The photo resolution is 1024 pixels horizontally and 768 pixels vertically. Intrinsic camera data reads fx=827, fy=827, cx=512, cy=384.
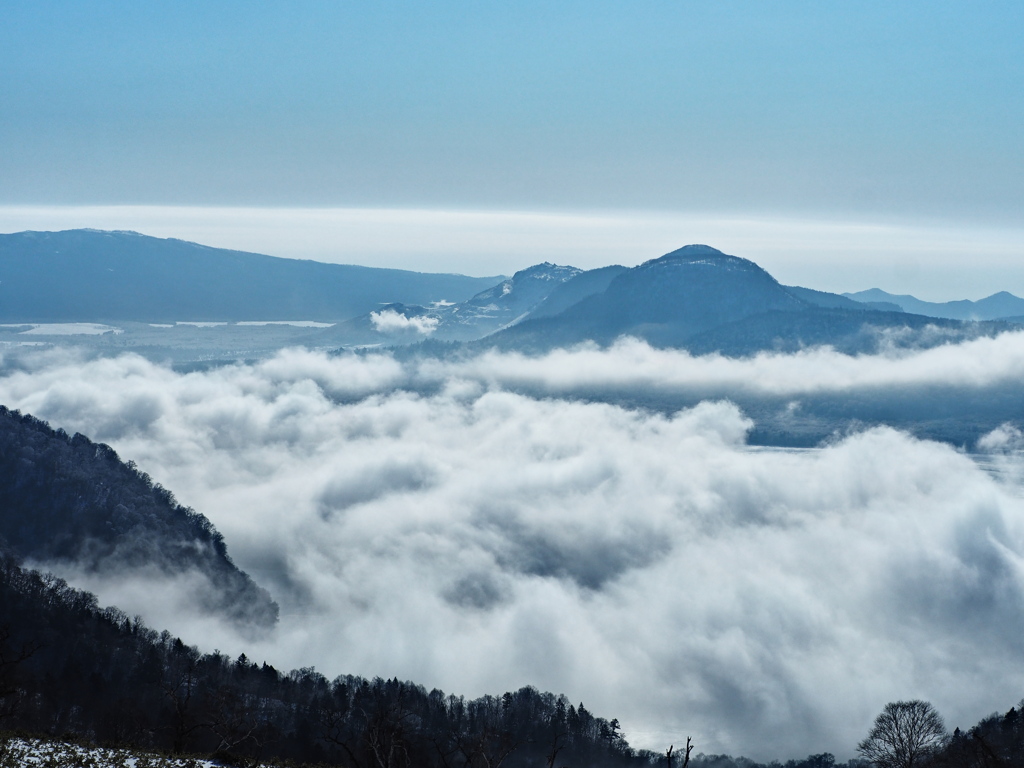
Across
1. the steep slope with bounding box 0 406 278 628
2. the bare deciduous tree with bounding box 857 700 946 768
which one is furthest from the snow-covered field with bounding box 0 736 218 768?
the steep slope with bounding box 0 406 278 628

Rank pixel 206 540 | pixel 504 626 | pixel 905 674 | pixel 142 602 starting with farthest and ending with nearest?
pixel 504 626 → pixel 206 540 → pixel 905 674 → pixel 142 602

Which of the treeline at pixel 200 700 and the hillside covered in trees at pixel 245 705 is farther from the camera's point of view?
the treeline at pixel 200 700

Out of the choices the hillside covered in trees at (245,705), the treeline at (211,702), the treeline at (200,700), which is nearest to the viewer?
the hillside covered in trees at (245,705)

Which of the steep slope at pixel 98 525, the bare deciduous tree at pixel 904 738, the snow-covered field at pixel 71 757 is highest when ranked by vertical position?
the snow-covered field at pixel 71 757

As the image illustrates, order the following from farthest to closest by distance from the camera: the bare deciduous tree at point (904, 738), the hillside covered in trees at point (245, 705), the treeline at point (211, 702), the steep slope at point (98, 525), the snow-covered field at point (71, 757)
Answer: the steep slope at point (98, 525) < the treeline at point (211, 702) < the hillside covered in trees at point (245, 705) < the bare deciduous tree at point (904, 738) < the snow-covered field at point (71, 757)

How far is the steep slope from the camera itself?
156 m

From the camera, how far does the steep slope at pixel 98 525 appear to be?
156 m

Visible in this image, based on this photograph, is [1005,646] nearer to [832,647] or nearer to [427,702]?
[832,647]

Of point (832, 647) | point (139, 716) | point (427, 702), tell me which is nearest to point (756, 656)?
point (832, 647)

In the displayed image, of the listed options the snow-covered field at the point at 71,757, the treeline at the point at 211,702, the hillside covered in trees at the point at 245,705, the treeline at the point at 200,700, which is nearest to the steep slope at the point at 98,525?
the hillside covered in trees at the point at 245,705

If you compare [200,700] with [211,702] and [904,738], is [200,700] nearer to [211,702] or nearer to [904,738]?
[211,702]

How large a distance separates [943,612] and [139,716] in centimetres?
18690

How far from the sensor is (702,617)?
19538cm

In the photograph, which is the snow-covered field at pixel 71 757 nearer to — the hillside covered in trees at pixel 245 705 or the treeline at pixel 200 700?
the hillside covered in trees at pixel 245 705
